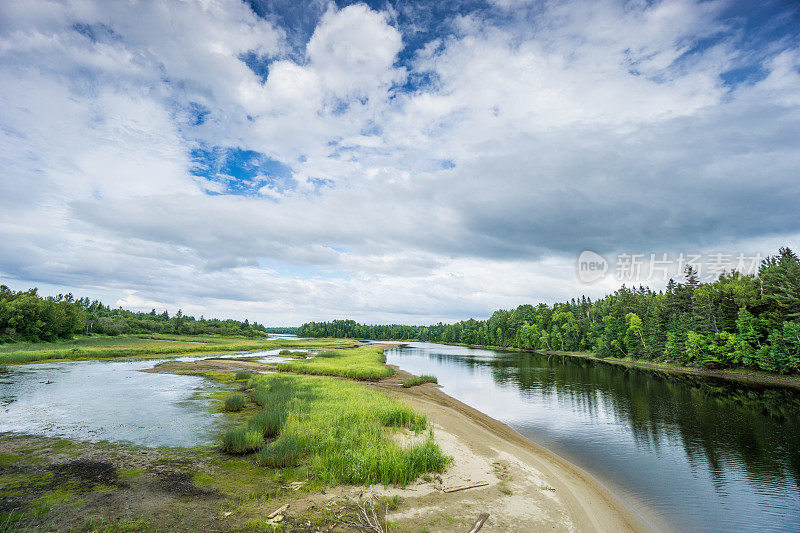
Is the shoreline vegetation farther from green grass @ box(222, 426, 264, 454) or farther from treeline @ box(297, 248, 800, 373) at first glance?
treeline @ box(297, 248, 800, 373)

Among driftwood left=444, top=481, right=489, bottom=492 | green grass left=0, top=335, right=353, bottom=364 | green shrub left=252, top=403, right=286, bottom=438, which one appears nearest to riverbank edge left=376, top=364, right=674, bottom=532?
driftwood left=444, top=481, right=489, bottom=492

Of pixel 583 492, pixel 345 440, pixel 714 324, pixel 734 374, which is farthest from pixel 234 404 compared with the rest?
pixel 714 324

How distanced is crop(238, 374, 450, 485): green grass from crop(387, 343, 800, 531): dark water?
9402 millimetres

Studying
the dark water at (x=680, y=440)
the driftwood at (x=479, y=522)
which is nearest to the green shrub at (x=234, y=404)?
the dark water at (x=680, y=440)

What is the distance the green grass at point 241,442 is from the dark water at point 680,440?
57.0 feet

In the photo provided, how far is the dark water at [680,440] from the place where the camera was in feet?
46.8

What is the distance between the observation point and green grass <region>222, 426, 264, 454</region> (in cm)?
1690

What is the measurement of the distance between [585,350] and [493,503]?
119303mm

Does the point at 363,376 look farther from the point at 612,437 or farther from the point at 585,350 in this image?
the point at 585,350

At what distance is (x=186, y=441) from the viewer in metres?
18.8

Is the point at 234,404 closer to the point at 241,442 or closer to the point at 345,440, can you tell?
the point at 241,442

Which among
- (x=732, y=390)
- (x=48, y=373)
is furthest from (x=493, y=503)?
(x=48, y=373)

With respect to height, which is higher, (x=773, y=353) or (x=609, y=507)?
(x=773, y=353)

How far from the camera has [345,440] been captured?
53.2 feet
